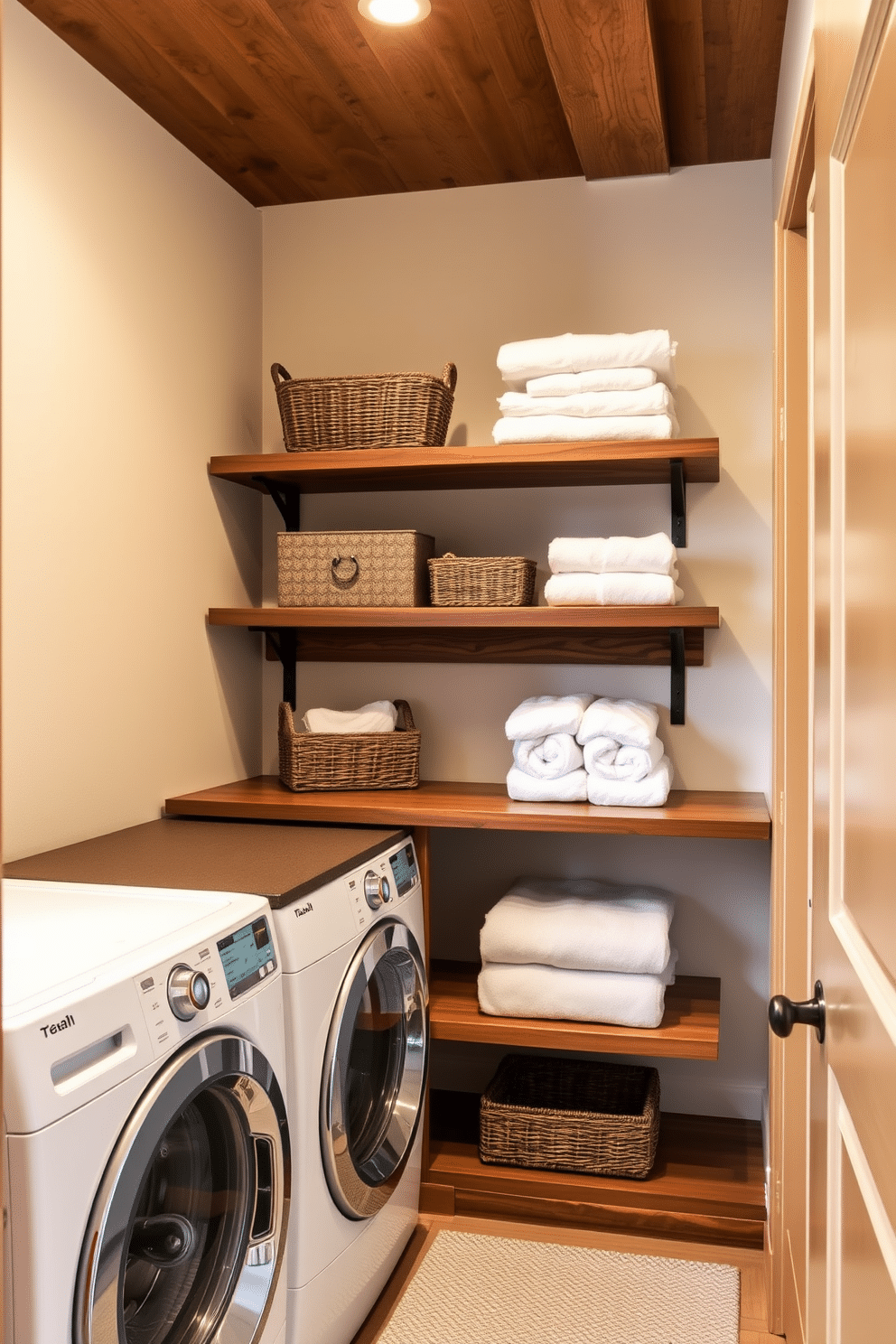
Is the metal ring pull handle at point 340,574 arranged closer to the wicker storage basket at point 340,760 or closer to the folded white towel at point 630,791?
the wicker storage basket at point 340,760

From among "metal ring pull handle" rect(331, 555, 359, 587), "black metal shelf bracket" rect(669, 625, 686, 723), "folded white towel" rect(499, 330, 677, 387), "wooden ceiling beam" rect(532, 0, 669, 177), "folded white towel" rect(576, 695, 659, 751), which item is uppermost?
"wooden ceiling beam" rect(532, 0, 669, 177)

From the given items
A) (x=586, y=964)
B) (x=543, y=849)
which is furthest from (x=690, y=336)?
(x=586, y=964)

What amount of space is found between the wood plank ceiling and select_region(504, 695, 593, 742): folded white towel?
4.18ft

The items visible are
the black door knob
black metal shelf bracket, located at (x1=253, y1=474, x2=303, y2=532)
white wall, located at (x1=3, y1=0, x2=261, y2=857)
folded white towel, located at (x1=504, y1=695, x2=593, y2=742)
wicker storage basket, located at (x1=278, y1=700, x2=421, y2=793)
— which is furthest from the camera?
black metal shelf bracket, located at (x1=253, y1=474, x2=303, y2=532)

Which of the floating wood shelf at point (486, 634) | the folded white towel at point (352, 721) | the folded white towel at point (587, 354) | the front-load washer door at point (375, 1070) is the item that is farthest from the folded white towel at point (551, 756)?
the folded white towel at point (587, 354)

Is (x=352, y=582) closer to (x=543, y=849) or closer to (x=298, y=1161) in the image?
(x=543, y=849)

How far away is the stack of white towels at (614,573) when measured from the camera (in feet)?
7.83

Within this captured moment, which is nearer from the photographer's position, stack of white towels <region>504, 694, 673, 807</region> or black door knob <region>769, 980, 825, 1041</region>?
black door knob <region>769, 980, 825, 1041</region>

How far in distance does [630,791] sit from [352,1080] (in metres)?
0.85

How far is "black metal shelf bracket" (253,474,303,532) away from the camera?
9.34 ft

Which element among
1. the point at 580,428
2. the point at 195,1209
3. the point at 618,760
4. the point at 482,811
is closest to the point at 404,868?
the point at 482,811

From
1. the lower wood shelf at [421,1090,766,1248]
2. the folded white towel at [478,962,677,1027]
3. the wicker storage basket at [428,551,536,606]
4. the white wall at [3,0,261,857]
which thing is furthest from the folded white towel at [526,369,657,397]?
the lower wood shelf at [421,1090,766,1248]

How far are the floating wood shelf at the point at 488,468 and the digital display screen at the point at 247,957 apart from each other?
1233mm

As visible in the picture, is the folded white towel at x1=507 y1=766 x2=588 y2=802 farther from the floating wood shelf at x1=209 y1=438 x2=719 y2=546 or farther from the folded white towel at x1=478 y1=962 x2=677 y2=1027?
the floating wood shelf at x1=209 y1=438 x2=719 y2=546
